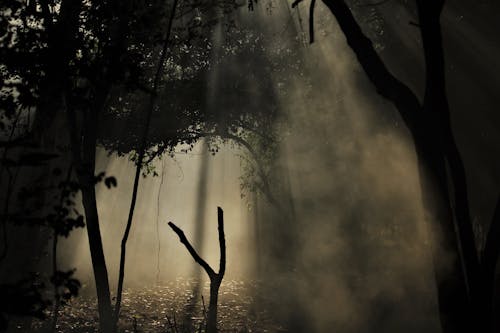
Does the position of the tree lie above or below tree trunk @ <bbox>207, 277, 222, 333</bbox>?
above

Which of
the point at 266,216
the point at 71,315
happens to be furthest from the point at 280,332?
the point at 266,216

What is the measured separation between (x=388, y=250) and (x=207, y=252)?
12.5 m

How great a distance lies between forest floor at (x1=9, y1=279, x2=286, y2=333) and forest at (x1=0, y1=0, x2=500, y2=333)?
0.09 m

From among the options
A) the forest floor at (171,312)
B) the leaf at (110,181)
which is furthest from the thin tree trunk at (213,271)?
the forest floor at (171,312)

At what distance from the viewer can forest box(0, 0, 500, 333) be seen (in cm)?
418

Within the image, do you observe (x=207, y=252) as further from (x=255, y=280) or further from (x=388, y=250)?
(x=388, y=250)

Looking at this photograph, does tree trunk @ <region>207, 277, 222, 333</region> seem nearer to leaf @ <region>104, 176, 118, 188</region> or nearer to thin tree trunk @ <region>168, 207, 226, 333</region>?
thin tree trunk @ <region>168, 207, 226, 333</region>

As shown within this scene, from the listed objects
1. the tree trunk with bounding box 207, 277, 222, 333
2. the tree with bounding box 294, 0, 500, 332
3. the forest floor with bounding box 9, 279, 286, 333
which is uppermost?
the tree with bounding box 294, 0, 500, 332

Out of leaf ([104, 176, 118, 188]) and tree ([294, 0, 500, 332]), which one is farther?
tree ([294, 0, 500, 332])

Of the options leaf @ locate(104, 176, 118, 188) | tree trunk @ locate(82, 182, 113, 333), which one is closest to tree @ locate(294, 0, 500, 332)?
leaf @ locate(104, 176, 118, 188)

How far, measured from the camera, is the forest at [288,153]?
4176 mm

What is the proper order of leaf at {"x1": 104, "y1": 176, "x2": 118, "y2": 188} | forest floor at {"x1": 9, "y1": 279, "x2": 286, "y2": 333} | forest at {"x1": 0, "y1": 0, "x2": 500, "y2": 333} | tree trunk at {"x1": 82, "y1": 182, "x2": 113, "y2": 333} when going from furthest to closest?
1. forest floor at {"x1": 9, "y1": 279, "x2": 286, "y2": 333}
2. tree trunk at {"x1": 82, "y1": 182, "x2": 113, "y2": 333}
3. forest at {"x1": 0, "y1": 0, "x2": 500, "y2": 333}
4. leaf at {"x1": 104, "y1": 176, "x2": 118, "y2": 188}

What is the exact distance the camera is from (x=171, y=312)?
14.0 meters

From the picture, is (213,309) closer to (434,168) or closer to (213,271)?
(213,271)
